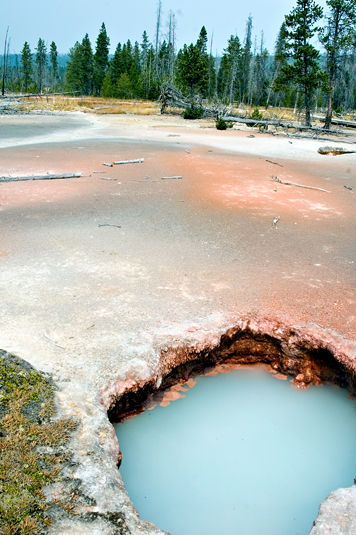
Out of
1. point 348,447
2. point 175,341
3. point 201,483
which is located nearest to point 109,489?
point 201,483

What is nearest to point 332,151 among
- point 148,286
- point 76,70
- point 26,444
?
point 148,286

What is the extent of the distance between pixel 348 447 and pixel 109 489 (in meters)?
2.30

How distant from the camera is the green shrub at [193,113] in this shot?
116 feet

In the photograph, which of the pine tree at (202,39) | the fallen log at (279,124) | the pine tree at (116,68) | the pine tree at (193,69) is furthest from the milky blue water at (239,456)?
the pine tree at (116,68)

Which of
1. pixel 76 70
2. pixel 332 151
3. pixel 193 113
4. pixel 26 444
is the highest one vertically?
pixel 76 70

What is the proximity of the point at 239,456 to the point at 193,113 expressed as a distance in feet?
115

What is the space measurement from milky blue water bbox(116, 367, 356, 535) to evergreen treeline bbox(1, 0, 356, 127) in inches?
1157

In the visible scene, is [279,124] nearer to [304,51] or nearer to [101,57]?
[304,51]

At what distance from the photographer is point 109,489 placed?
267cm

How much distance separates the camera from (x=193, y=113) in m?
35.6

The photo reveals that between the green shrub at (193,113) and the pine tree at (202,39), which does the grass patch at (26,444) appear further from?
the pine tree at (202,39)

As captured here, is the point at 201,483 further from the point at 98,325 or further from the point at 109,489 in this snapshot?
the point at 98,325

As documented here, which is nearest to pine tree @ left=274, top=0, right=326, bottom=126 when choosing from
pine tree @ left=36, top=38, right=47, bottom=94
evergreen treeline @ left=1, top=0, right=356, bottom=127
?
evergreen treeline @ left=1, top=0, right=356, bottom=127

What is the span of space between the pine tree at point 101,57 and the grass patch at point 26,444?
240 feet
